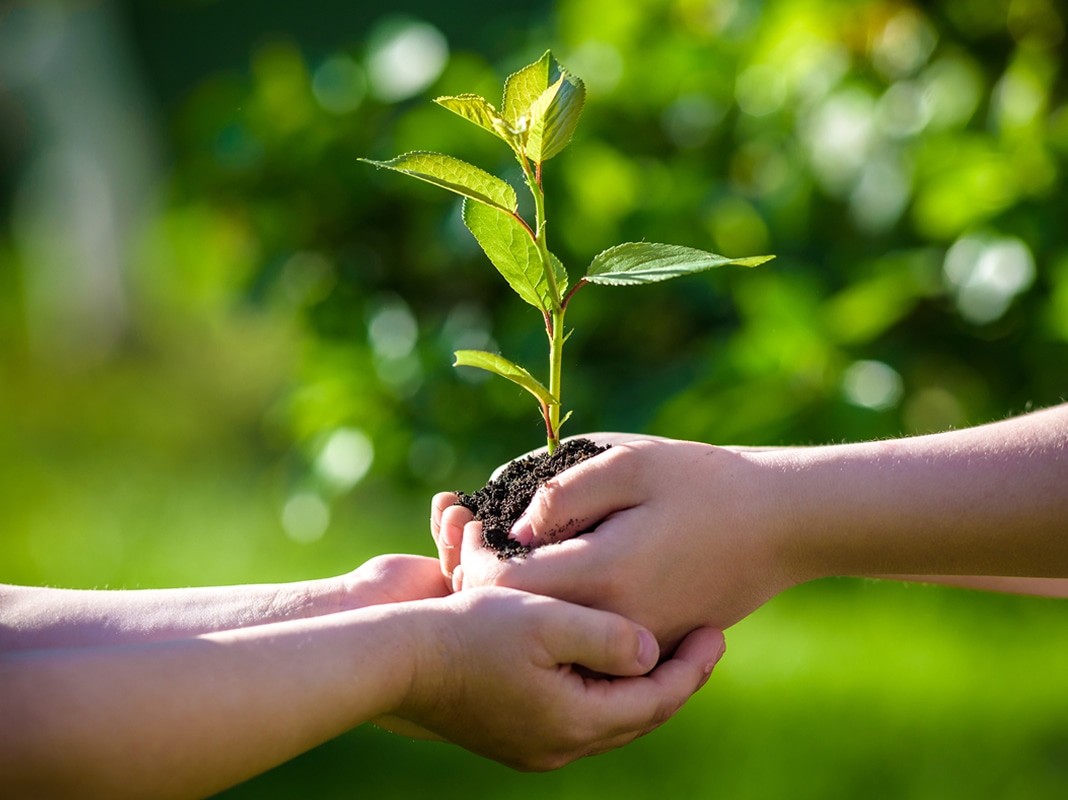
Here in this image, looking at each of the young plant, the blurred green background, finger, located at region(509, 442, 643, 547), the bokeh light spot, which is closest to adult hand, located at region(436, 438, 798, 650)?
finger, located at region(509, 442, 643, 547)

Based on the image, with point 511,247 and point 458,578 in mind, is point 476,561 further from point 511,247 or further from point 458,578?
point 511,247

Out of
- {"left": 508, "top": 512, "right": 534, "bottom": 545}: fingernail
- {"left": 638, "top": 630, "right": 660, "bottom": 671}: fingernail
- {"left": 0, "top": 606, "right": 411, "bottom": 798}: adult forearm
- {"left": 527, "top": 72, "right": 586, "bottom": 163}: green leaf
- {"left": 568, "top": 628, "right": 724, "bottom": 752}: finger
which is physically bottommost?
{"left": 568, "top": 628, "right": 724, "bottom": 752}: finger

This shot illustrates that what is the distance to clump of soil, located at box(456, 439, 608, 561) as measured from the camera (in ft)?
3.71

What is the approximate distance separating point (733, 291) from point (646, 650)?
1165 millimetres

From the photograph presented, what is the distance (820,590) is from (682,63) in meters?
1.39

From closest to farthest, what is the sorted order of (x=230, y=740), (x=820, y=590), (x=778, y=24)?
(x=230, y=740) → (x=778, y=24) → (x=820, y=590)

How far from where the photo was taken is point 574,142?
85.3 inches

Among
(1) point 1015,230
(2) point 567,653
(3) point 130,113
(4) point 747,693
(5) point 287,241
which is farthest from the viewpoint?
(3) point 130,113

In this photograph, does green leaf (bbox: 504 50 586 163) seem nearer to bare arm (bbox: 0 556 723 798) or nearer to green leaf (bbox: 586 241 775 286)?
green leaf (bbox: 586 241 775 286)

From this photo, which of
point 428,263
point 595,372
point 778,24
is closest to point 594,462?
point 595,372

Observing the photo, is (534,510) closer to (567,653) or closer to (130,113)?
(567,653)

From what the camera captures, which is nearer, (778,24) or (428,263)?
(778,24)

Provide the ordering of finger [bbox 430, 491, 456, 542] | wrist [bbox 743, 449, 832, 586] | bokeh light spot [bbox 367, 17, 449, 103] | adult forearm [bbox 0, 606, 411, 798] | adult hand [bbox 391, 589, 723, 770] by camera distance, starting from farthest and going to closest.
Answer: bokeh light spot [bbox 367, 17, 449, 103] → finger [bbox 430, 491, 456, 542] → wrist [bbox 743, 449, 832, 586] → adult hand [bbox 391, 589, 723, 770] → adult forearm [bbox 0, 606, 411, 798]

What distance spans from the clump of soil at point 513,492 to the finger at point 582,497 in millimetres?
20
